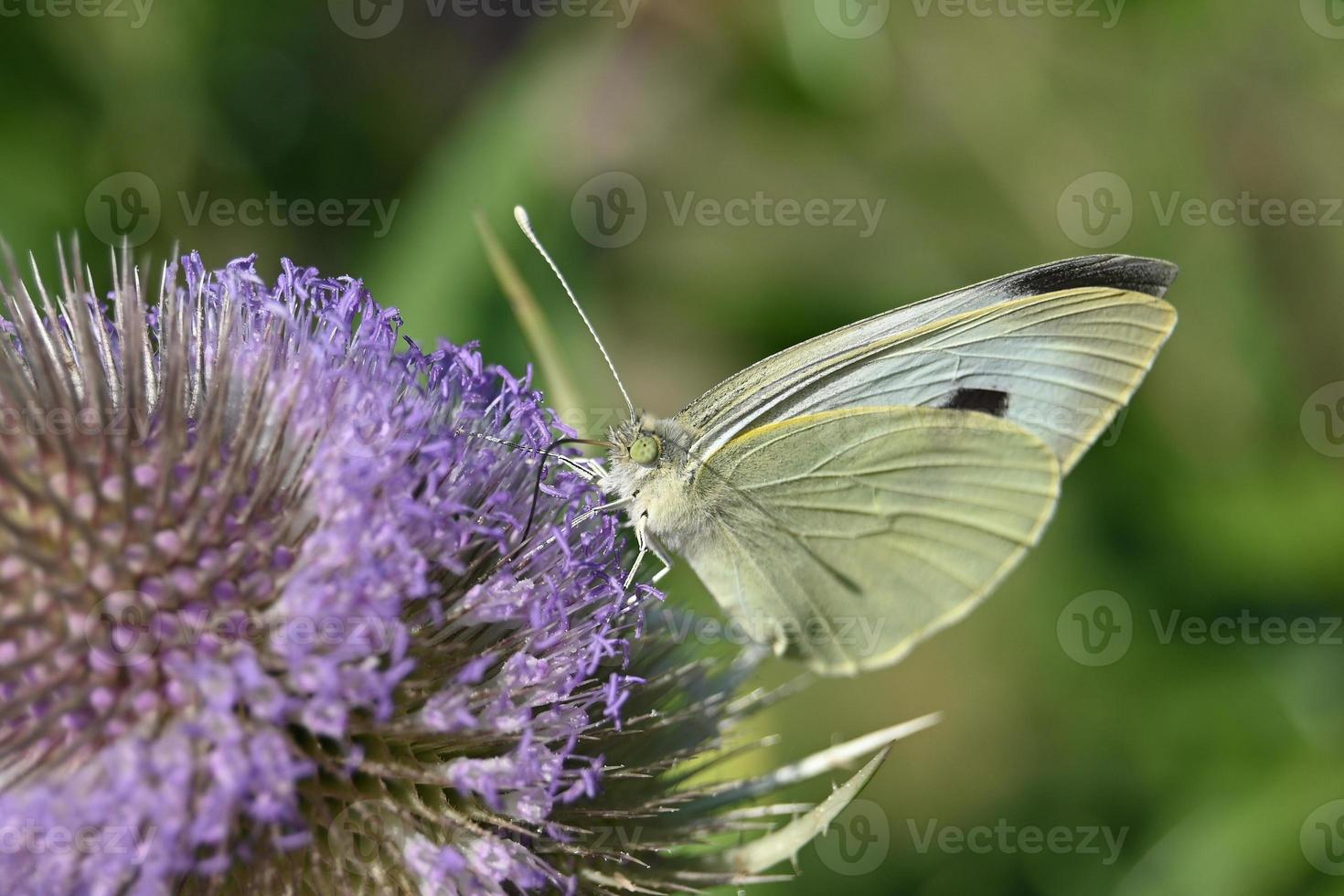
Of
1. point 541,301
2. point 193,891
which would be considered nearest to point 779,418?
point 541,301

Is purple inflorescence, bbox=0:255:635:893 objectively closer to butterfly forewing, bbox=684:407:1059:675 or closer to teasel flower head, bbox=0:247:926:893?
teasel flower head, bbox=0:247:926:893

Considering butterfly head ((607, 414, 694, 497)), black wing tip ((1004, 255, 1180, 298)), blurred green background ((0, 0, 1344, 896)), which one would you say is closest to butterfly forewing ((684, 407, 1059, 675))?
butterfly head ((607, 414, 694, 497))

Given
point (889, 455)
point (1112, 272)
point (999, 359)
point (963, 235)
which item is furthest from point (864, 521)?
point (963, 235)

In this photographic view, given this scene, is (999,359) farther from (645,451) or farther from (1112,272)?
(645,451)

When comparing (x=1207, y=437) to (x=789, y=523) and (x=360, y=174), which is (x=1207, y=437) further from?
(x=360, y=174)

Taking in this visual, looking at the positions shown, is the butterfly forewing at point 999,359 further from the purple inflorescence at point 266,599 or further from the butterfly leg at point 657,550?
the purple inflorescence at point 266,599

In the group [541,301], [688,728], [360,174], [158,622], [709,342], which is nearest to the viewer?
[158,622]
